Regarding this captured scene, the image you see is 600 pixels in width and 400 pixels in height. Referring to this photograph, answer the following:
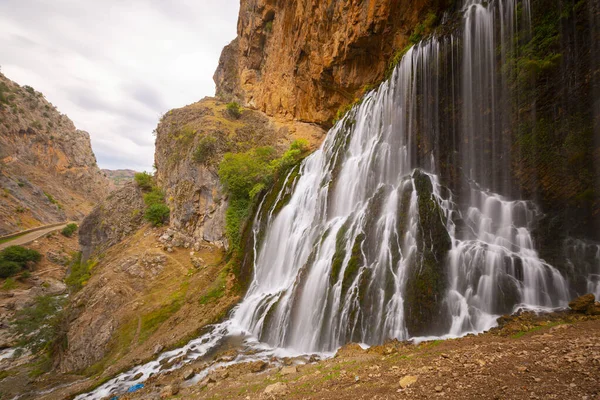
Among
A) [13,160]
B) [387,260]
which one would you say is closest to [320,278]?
[387,260]

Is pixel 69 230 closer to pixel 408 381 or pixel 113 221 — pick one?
pixel 113 221

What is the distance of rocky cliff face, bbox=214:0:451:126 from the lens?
57.4ft

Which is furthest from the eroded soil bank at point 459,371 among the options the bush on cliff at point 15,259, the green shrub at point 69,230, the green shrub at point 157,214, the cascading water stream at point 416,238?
the green shrub at point 69,230

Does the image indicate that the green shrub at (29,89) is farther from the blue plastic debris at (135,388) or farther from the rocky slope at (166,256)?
the blue plastic debris at (135,388)

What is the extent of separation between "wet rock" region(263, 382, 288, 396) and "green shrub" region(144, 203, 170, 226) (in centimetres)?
2469

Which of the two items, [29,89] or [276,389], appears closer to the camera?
[276,389]

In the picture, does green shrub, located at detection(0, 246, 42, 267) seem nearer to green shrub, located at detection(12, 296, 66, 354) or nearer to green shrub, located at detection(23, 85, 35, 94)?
green shrub, located at detection(12, 296, 66, 354)

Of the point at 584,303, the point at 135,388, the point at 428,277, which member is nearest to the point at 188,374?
the point at 135,388

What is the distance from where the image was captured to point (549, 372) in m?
3.95

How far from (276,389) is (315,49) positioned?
24.0m

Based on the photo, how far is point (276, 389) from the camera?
6.33 metres

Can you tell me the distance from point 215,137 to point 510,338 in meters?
25.9

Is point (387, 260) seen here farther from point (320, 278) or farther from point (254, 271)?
point (254, 271)

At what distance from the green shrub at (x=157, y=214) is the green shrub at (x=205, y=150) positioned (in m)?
5.97
